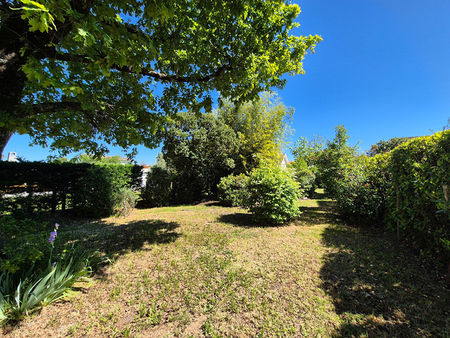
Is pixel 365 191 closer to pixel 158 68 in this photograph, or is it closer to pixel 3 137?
pixel 158 68

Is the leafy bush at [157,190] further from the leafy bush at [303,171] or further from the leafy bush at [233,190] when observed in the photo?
the leafy bush at [303,171]

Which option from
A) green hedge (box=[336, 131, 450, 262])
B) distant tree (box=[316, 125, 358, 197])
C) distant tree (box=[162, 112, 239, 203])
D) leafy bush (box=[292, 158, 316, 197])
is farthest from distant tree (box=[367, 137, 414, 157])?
green hedge (box=[336, 131, 450, 262])

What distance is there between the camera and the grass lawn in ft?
7.11

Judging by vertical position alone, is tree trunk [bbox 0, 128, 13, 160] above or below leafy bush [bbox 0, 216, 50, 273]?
above

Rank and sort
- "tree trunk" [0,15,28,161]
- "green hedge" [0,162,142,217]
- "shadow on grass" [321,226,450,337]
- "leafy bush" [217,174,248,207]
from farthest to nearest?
1. "leafy bush" [217,174,248,207]
2. "green hedge" [0,162,142,217]
3. "tree trunk" [0,15,28,161]
4. "shadow on grass" [321,226,450,337]

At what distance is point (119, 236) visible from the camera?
4996 millimetres

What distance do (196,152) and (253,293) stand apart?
1039 cm

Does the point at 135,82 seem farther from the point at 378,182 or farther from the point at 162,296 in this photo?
the point at 378,182

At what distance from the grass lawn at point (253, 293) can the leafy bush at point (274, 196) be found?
4.41 ft

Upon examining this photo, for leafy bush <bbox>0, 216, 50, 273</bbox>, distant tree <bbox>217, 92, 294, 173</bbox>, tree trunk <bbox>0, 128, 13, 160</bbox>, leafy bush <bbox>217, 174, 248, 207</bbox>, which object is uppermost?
distant tree <bbox>217, 92, 294, 173</bbox>

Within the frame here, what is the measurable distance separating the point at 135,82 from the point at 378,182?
8142mm

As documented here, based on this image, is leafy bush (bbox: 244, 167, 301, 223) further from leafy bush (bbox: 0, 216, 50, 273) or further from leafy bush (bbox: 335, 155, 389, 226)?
leafy bush (bbox: 0, 216, 50, 273)

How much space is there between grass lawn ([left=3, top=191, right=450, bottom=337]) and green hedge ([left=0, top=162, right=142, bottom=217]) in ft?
11.0

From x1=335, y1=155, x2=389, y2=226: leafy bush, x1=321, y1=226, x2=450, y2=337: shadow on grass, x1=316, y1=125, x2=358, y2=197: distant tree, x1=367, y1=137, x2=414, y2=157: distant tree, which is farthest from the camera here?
x1=367, y1=137, x2=414, y2=157: distant tree
